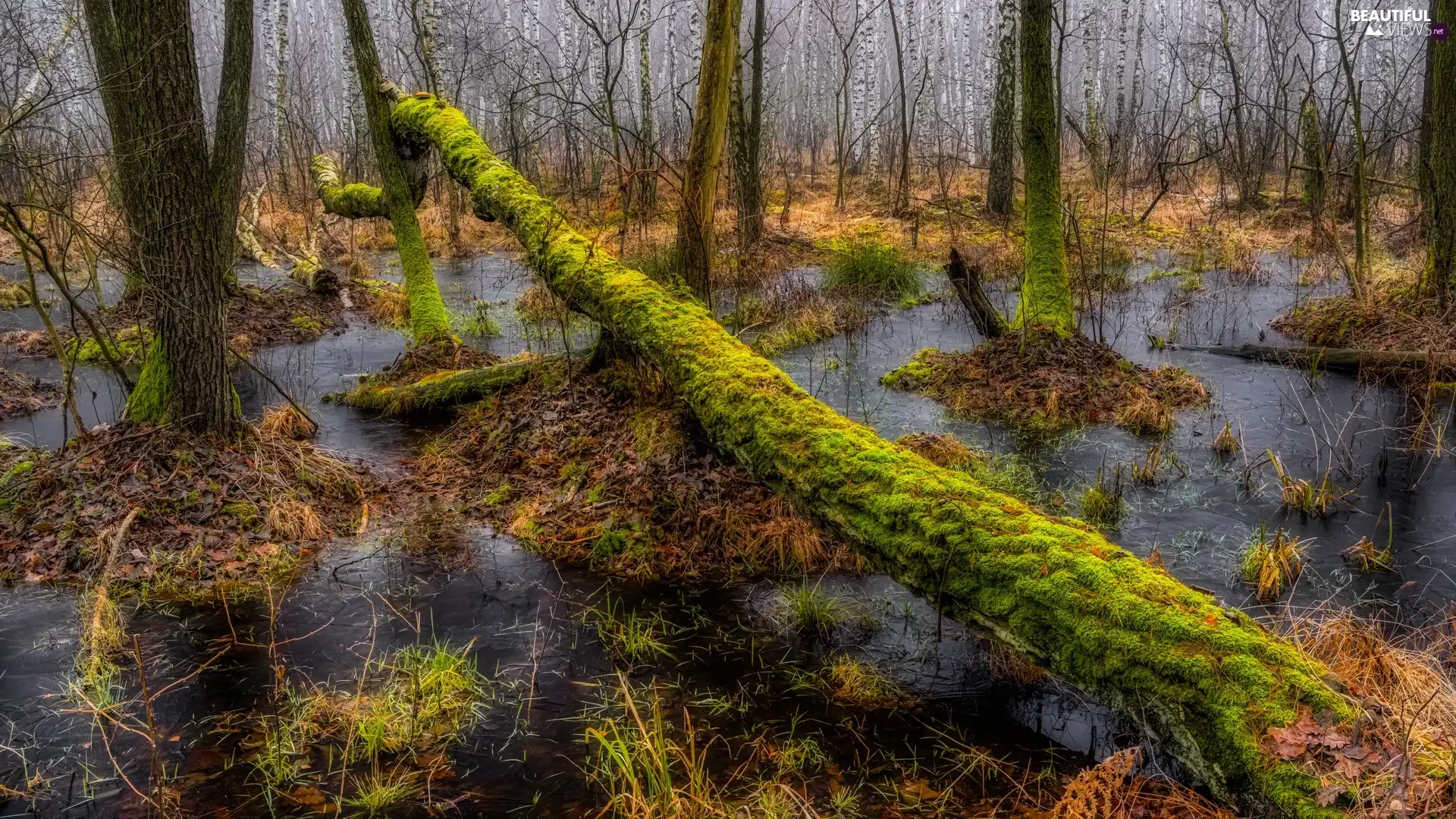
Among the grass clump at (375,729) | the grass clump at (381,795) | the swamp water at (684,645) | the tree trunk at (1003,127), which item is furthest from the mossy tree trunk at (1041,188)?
the tree trunk at (1003,127)

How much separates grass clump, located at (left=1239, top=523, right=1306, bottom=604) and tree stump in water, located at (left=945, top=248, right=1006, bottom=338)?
497 centimetres

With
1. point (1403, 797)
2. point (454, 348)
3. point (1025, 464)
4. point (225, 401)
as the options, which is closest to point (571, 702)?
point (1403, 797)

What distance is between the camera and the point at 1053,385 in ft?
30.8

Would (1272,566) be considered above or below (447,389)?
below

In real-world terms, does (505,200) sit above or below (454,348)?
above

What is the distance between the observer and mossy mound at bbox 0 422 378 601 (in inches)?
228

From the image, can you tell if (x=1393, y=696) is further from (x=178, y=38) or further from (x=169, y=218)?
(x=178, y=38)

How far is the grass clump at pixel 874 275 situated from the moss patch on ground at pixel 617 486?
22.2 ft

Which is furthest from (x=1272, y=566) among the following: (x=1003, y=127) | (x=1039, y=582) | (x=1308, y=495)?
(x=1003, y=127)

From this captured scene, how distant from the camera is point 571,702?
4.60 metres

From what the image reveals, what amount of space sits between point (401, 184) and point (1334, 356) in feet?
35.7

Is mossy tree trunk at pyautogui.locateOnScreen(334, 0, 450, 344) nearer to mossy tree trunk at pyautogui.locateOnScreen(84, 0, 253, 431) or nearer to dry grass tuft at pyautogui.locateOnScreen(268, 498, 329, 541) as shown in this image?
mossy tree trunk at pyautogui.locateOnScreen(84, 0, 253, 431)

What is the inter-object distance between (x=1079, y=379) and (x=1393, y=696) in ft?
19.7

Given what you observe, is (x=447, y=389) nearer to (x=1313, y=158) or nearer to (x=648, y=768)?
(x=648, y=768)
